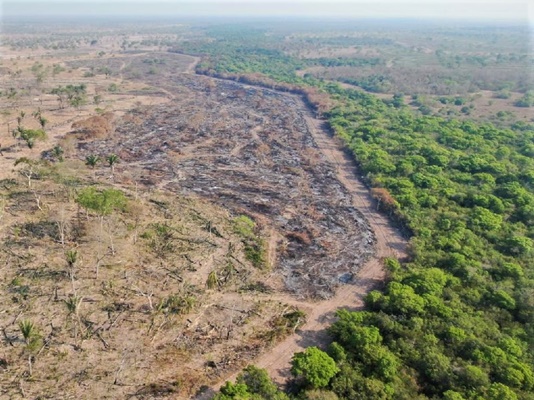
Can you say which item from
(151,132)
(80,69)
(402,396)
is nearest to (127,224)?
(402,396)

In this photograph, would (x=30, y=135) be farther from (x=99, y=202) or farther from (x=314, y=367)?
(x=314, y=367)

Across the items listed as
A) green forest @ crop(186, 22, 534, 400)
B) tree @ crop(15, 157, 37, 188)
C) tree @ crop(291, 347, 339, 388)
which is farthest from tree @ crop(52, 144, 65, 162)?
tree @ crop(291, 347, 339, 388)

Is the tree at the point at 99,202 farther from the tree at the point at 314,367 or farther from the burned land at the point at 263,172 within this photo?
the tree at the point at 314,367

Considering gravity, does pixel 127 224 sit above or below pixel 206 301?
above

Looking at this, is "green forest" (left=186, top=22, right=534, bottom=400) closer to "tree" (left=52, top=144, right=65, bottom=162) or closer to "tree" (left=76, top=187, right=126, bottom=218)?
"tree" (left=76, top=187, right=126, bottom=218)

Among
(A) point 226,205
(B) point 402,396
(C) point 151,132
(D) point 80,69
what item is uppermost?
(D) point 80,69

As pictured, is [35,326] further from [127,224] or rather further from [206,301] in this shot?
[127,224]

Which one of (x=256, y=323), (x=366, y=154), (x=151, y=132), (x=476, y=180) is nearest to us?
(x=256, y=323)
